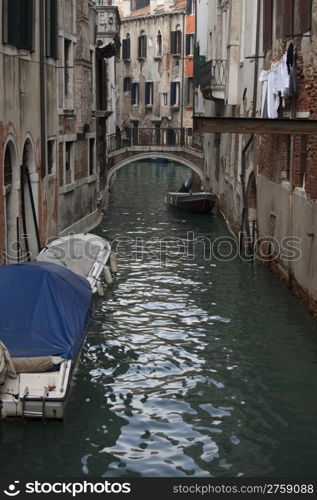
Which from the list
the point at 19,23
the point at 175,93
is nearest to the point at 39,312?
the point at 19,23

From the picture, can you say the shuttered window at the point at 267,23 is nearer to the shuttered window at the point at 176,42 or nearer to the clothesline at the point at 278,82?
the clothesline at the point at 278,82

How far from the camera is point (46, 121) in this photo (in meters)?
16.2

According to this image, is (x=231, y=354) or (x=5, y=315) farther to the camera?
(x=231, y=354)

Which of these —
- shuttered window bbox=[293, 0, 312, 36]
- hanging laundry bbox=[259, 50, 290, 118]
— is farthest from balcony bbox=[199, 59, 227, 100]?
shuttered window bbox=[293, 0, 312, 36]

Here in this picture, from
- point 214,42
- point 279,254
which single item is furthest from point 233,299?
point 214,42

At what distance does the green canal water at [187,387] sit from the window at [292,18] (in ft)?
14.4

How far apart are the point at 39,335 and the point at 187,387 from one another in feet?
6.29

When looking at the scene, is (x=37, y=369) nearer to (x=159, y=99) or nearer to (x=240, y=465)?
(x=240, y=465)

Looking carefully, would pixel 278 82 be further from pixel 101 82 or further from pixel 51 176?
A: pixel 101 82

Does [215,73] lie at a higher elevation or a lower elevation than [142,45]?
lower

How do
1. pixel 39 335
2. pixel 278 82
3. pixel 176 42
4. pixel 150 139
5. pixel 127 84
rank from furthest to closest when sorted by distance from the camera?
pixel 127 84
pixel 176 42
pixel 150 139
pixel 278 82
pixel 39 335

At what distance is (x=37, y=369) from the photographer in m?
8.80

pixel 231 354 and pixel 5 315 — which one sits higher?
pixel 5 315

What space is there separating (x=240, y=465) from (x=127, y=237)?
14060 mm
